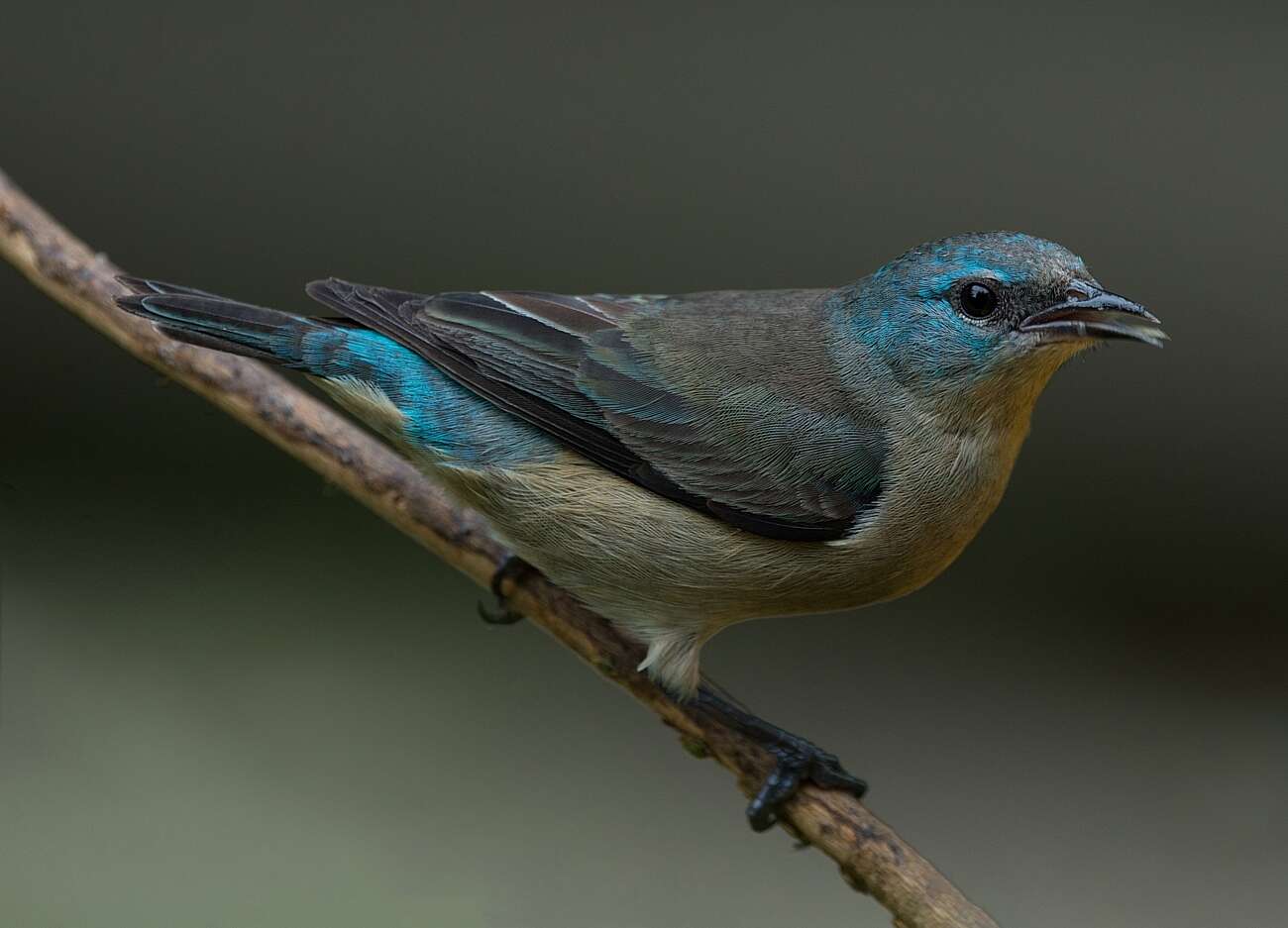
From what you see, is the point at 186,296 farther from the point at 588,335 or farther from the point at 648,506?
the point at 648,506

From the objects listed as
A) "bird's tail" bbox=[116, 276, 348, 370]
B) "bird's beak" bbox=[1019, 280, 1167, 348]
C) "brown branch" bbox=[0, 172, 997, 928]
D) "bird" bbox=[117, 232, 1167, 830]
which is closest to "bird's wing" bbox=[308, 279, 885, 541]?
Answer: "bird" bbox=[117, 232, 1167, 830]

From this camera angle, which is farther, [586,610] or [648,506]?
[586,610]

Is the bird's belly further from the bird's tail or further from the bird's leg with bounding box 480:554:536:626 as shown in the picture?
the bird's tail

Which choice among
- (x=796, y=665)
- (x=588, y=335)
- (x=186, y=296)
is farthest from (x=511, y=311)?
(x=796, y=665)

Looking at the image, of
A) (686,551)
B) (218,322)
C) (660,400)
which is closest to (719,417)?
(660,400)

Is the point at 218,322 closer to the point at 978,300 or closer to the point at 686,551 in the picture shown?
the point at 686,551

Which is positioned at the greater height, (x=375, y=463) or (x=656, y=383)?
(x=656, y=383)

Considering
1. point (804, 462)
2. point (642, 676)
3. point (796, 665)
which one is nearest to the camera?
point (804, 462)

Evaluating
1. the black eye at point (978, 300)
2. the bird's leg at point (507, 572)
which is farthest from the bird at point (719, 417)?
the bird's leg at point (507, 572)
